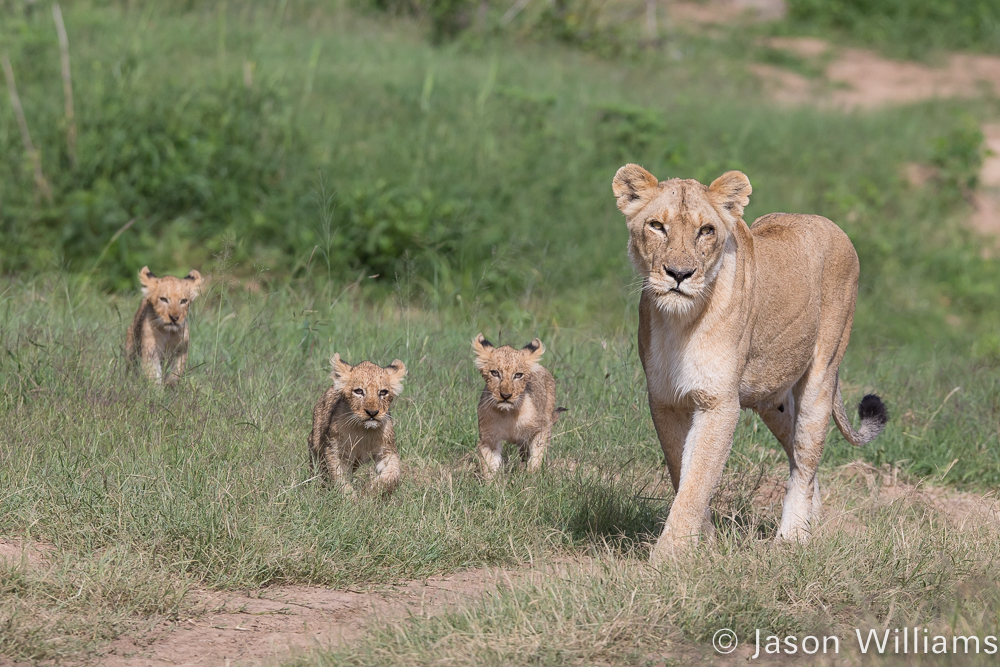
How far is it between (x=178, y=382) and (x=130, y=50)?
672cm

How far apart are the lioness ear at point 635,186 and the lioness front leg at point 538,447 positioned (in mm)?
1586

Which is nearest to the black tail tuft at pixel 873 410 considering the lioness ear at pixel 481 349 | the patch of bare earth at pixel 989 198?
the lioness ear at pixel 481 349

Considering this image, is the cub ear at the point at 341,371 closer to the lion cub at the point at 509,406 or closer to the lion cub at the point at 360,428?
the lion cub at the point at 360,428

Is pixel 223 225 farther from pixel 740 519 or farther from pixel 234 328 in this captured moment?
pixel 740 519

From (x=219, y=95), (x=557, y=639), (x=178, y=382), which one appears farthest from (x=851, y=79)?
(x=557, y=639)

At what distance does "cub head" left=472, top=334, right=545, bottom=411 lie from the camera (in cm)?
566

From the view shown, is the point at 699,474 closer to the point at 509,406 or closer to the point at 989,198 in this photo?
the point at 509,406

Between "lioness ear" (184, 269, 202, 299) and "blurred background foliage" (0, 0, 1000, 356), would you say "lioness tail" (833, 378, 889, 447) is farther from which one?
"lioness ear" (184, 269, 202, 299)

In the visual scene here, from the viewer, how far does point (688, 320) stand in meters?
4.55

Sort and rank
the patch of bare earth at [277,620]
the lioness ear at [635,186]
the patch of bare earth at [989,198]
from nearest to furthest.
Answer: the patch of bare earth at [277,620], the lioness ear at [635,186], the patch of bare earth at [989,198]

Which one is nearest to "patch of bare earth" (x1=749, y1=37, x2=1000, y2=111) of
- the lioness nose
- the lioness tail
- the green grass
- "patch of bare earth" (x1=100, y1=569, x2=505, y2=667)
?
the green grass

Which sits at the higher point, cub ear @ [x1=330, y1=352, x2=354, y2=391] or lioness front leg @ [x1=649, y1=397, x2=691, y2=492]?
lioness front leg @ [x1=649, y1=397, x2=691, y2=492]

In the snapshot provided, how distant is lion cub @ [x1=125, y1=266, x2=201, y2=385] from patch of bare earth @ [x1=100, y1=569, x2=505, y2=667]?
2059 millimetres

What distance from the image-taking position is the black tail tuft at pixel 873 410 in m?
5.65
